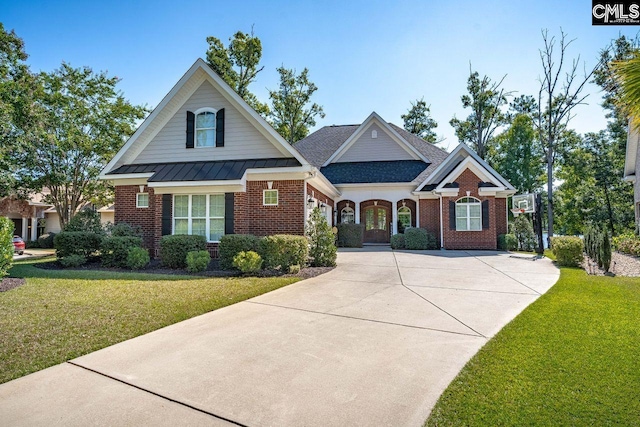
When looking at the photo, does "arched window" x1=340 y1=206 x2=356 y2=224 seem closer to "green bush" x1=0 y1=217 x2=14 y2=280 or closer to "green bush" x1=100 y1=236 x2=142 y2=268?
"green bush" x1=100 y1=236 x2=142 y2=268

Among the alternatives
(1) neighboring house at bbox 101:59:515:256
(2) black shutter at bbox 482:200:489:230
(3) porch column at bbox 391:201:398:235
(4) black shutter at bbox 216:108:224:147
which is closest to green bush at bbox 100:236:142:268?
(1) neighboring house at bbox 101:59:515:256

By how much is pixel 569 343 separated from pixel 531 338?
0.40 m

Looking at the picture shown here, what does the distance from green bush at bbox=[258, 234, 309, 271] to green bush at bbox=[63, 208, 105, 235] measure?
6.94 m

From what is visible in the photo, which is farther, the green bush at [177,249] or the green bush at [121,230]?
the green bush at [121,230]

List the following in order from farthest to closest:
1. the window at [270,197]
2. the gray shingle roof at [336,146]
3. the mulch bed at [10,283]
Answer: the gray shingle roof at [336,146] → the window at [270,197] → the mulch bed at [10,283]

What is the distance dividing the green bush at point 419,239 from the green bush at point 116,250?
11836 millimetres

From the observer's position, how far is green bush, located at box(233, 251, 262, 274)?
898cm

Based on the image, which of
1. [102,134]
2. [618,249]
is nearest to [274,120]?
[102,134]

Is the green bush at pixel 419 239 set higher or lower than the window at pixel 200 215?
lower

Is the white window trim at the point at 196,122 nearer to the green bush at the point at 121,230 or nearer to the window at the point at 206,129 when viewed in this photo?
the window at the point at 206,129

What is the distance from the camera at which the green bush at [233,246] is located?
386 inches

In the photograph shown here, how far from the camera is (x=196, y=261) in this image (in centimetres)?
974

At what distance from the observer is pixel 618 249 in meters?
16.1

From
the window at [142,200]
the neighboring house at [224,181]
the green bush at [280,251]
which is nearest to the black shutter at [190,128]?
the neighboring house at [224,181]
